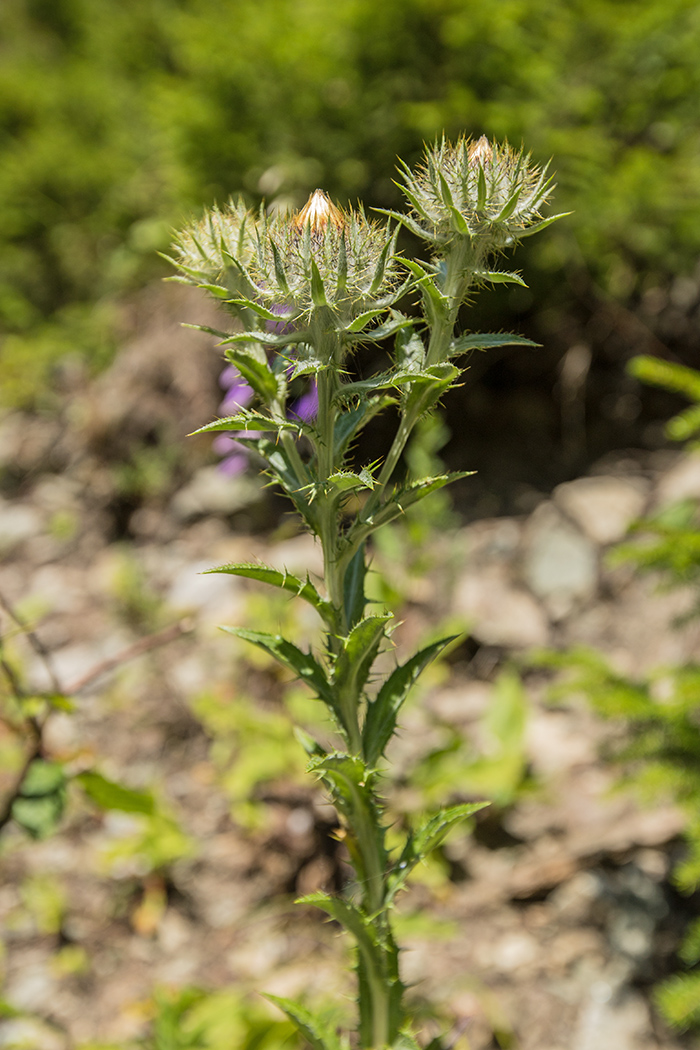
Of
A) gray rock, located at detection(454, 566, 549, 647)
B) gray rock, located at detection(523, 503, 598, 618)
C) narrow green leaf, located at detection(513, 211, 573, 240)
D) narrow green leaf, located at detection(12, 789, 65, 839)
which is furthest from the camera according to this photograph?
gray rock, located at detection(523, 503, 598, 618)

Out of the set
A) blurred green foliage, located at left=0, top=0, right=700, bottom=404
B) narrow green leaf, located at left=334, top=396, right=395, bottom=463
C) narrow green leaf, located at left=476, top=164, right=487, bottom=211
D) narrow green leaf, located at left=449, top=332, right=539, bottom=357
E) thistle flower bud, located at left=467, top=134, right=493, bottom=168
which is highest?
blurred green foliage, located at left=0, top=0, right=700, bottom=404

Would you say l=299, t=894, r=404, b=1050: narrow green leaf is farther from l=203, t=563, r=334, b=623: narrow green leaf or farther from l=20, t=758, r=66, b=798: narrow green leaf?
l=20, t=758, r=66, b=798: narrow green leaf

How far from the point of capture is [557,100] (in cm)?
349

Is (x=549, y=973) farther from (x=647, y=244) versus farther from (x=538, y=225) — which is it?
(x=647, y=244)

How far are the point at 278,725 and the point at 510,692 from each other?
3.07ft

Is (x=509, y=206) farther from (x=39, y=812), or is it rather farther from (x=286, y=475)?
(x=39, y=812)

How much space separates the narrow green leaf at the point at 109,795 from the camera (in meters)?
1.66

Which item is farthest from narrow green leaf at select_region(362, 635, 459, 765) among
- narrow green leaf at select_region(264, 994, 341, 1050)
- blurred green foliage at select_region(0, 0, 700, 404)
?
blurred green foliage at select_region(0, 0, 700, 404)

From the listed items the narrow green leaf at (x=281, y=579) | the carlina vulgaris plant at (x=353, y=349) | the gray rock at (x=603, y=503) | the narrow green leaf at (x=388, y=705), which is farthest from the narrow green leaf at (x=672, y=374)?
the gray rock at (x=603, y=503)

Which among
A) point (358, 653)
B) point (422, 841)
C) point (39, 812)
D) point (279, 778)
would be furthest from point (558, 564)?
point (358, 653)

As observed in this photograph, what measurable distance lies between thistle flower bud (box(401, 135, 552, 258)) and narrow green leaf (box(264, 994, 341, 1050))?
1020 millimetres

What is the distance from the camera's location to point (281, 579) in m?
0.85

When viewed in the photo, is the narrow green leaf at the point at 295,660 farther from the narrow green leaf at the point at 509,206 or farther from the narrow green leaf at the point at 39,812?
the narrow green leaf at the point at 39,812

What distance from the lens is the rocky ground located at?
7.24 ft
